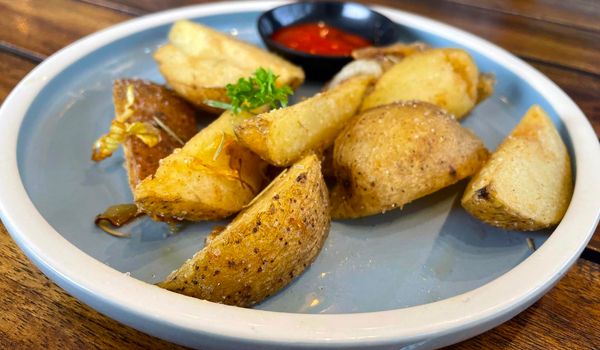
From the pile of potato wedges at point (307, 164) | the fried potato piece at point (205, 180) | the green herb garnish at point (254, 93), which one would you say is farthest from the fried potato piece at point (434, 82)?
the fried potato piece at point (205, 180)

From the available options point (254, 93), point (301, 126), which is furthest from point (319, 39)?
point (301, 126)

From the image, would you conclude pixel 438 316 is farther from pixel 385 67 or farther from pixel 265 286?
pixel 385 67

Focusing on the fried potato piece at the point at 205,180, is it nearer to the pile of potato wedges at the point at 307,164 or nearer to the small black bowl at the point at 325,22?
the pile of potato wedges at the point at 307,164

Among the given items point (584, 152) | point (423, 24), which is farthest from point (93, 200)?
point (423, 24)

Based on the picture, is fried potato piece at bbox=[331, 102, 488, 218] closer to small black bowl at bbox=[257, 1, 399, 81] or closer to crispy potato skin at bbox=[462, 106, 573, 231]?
crispy potato skin at bbox=[462, 106, 573, 231]

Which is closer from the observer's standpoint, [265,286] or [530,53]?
[265,286]

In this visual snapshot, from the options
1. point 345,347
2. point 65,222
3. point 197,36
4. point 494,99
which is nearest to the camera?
point 345,347
